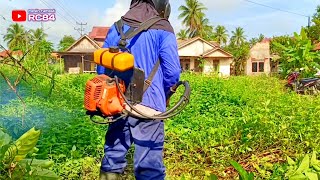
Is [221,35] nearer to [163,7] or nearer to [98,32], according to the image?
[98,32]

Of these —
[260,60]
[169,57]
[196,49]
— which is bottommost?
[169,57]

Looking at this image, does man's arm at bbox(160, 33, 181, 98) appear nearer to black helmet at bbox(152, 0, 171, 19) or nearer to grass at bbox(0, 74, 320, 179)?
black helmet at bbox(152, 0, 171, 19)

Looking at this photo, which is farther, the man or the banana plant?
the man

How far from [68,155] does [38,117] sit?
1.11 metres

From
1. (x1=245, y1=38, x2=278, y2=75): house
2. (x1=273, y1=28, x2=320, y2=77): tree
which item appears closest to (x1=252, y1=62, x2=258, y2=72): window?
(x1=245, y1=38, x2=278, y2=75): house

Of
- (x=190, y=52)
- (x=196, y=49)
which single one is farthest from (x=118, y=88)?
(x=196, y=49)

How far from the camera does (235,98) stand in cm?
823

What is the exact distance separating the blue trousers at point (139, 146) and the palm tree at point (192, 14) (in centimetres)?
5359

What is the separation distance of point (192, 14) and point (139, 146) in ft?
177

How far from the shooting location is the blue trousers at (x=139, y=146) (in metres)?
3.05

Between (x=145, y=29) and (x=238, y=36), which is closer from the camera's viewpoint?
(x=145, y=29)

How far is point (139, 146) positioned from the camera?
3055 mm

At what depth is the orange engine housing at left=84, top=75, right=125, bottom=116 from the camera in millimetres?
2834

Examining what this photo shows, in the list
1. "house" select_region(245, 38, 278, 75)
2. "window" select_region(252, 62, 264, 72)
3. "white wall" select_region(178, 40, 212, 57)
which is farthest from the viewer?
"window" select_region(252, 62, 264, 72)
